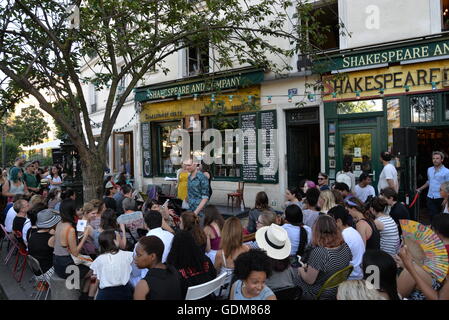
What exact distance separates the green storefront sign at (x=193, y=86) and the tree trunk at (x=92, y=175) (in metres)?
3.92

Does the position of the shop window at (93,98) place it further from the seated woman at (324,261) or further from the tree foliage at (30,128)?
the seated woman at (324,261)

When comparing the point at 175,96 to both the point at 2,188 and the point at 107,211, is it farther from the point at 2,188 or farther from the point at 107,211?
the point at 107,211

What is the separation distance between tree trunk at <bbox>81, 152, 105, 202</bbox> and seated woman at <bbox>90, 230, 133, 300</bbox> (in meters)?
4.02

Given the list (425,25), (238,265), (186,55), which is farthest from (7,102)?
(425,25)

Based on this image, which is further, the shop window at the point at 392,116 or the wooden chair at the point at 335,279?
the shop window at the point at 392,116

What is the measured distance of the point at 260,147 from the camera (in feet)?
38.4

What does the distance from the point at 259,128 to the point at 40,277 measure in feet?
27.3

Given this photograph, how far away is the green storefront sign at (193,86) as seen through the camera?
11468 millimetres

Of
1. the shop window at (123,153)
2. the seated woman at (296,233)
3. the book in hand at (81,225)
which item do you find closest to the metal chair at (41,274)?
the book in hand at (81,225)

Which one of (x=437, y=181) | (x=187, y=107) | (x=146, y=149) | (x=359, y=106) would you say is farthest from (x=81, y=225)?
(x=146, y=149)

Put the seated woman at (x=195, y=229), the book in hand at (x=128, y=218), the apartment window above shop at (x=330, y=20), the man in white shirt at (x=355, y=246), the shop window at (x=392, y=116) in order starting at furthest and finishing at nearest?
the apartment window above shop at (x=330, y=20), the shop window at (x=392, y=116), the book in hand at (x=128, y=218), the seated woman at (x=195, y=229), the man in white shirt at (x=355, y=246)

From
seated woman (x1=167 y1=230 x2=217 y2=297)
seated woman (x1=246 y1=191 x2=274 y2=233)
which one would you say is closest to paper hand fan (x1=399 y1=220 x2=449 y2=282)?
seated woman (x1=167 y1=230 x2=217 y2=297)

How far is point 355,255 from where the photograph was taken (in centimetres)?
394
